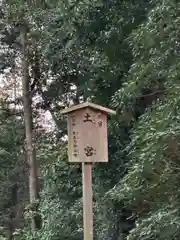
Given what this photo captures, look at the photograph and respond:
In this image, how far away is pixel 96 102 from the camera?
6.96 meters

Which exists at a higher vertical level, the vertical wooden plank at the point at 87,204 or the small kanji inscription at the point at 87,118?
the small kanji inscription at the point at 87,118

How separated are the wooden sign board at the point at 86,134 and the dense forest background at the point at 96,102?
43 centimetres

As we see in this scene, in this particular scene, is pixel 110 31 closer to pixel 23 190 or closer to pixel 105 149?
pixel 105 149

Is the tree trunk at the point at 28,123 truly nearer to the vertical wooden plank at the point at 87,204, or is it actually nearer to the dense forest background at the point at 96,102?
the dense forest background at the point at 96,102

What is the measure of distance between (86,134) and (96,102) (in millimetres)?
3331

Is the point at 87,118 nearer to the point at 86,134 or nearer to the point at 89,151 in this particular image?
the point at 86,134

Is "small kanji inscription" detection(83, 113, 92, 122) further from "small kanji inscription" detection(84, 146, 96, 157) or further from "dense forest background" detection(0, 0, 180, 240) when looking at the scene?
"dense forest background" detection(0, 0, 180, 240)

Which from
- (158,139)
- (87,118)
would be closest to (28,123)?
(87,118)

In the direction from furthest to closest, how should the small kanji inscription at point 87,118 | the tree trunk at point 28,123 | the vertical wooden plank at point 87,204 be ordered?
the tree trunk at point 28,123, the small kanji inscription at point 87,118, the vertical wooden plank at point 87,204

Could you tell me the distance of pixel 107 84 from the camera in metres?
6.79

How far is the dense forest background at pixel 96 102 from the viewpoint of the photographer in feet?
13.1

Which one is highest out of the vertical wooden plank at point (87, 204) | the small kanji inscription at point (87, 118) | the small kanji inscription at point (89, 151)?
the small kanji inscription at point (87, 118)

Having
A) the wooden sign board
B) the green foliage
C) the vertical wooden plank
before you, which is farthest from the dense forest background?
the vertical wooden plank

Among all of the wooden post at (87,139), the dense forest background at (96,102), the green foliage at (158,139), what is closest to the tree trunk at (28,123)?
the dense forest background at (96,102)
